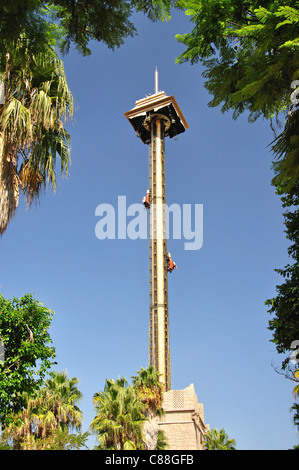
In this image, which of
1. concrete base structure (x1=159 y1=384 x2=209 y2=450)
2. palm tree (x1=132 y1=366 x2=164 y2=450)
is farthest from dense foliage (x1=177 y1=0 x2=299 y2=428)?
concrete base structure (x1=159 y1=384 x2=209 y2=450)

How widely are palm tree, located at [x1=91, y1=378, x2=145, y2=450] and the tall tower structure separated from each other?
25675mm

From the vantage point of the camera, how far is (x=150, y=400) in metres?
26.2

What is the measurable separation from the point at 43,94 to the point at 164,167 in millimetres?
61571

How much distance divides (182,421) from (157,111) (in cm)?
5188

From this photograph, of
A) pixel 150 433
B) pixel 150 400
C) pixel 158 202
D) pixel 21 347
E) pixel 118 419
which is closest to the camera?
pixel 21 347

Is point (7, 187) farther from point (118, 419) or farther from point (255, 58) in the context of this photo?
point (118, 419)

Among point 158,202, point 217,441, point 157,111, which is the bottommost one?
point 217,441

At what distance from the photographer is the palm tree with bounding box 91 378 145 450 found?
852 inches

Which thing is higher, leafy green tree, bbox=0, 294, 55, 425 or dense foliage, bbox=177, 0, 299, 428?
dense foliage, bbox=177, 0, 299, 428

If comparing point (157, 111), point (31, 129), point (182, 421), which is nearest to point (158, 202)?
point (157, 111)

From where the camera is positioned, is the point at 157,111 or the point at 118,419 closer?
the point at 118,419

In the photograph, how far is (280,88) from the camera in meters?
6.57

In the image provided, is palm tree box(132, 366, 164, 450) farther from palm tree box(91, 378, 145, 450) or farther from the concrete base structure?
the concrete base structure

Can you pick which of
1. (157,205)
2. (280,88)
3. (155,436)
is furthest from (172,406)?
(280,88)
